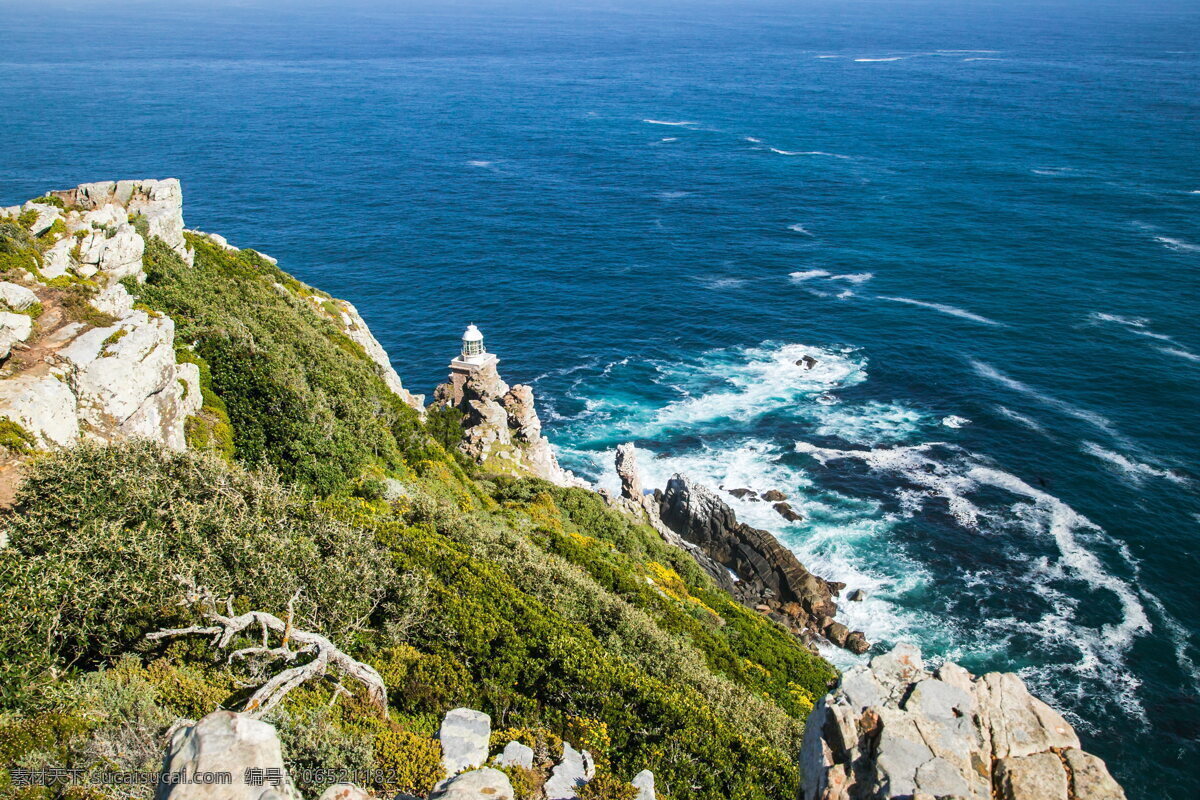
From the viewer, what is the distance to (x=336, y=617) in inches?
820

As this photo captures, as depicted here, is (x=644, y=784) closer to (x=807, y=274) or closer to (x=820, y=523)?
(x=820, y=523)

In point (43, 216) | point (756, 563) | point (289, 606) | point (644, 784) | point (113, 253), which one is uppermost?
point (43, 216)

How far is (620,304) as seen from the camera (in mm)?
98938

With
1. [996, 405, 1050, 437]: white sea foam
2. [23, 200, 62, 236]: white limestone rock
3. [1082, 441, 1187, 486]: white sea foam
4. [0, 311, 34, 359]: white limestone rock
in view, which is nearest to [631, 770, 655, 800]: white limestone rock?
[0, 311, 34, 359]: white limestone rock

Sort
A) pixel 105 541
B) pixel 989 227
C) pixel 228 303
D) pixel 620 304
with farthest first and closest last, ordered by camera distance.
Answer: pixel 989 227, pixel 620 304, pixel 228 303, pixel 105 541

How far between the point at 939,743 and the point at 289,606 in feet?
46.5

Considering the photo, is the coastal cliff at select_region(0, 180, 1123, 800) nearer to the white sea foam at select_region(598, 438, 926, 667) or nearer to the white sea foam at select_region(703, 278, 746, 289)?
the white sea foam at select_region(598, 438, 926, 667)

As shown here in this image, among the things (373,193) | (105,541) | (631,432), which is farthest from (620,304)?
(105,541)

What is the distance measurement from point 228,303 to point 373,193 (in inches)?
3724

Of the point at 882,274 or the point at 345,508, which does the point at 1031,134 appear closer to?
the point at 882,274

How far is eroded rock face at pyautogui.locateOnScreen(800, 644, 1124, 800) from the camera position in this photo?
1394 cm

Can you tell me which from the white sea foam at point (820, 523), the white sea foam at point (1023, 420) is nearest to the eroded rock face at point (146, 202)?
the white sea foam at point (820, 523)

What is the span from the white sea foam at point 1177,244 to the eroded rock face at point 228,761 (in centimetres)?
12469

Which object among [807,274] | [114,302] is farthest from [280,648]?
[807,274]
